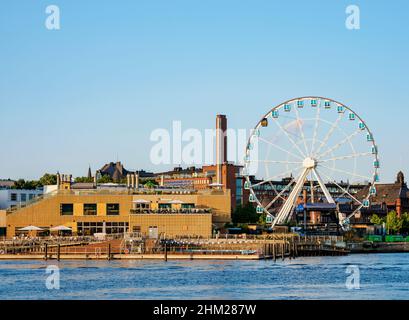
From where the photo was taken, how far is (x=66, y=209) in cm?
11388

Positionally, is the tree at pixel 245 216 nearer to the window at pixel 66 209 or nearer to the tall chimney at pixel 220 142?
the tall chimney at pixel 220 142

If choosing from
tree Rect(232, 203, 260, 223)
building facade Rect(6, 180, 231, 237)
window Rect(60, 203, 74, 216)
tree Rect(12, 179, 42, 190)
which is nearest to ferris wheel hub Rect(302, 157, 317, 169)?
building facade Rect(6, 180, 231, 237)

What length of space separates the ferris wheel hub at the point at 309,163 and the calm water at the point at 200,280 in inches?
871

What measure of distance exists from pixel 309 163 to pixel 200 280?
4655cm

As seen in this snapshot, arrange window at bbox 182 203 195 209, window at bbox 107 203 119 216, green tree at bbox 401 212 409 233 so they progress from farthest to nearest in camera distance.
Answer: green tree at bbox 401 212 409 233
window at bbox 182 203 195 209
window at bbox 107 203 119 216

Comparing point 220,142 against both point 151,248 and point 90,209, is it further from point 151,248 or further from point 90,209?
point 151,248

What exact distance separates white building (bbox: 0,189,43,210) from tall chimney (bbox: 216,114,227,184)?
3451 cm

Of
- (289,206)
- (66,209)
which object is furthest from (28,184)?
(289,206)

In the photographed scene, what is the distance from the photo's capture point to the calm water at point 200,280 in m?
59.8

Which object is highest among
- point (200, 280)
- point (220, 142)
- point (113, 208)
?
point (220, 142)

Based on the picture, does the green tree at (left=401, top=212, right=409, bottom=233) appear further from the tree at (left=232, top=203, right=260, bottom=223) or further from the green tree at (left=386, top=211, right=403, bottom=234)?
the tree at (left=232, top=203, right=260, bottom=223)

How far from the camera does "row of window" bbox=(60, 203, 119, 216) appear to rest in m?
114

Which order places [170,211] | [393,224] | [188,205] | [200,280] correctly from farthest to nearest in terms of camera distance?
[393,224], [188,205], [170,211], [200,280]
